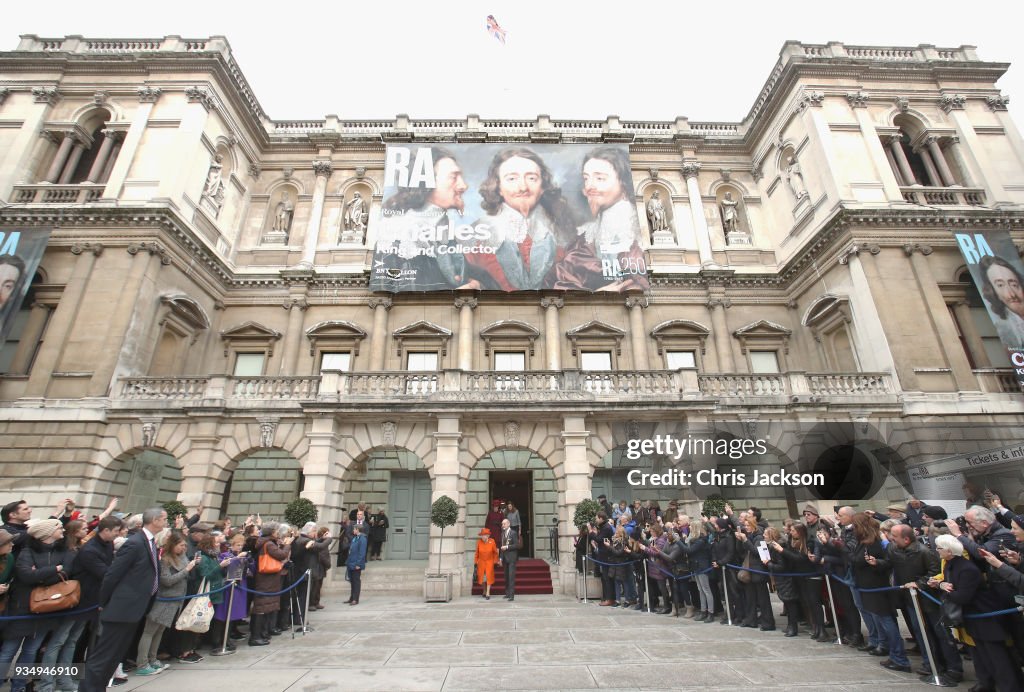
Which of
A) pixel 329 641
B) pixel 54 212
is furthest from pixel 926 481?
pixel 54 212

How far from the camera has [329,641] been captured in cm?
820

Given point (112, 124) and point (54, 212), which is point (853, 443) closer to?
point (54, 212)

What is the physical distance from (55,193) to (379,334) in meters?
13.1

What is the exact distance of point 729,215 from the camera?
23.8 meters

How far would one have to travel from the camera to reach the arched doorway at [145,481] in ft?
54.3

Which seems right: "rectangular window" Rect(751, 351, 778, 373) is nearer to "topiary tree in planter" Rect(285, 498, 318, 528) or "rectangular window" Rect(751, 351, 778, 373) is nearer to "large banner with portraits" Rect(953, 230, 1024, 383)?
"large banner with portraits" Rect(953, 230, 1024, 383)

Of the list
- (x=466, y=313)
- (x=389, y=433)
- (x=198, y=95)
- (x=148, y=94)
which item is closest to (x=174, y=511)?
(x=389, y=433)

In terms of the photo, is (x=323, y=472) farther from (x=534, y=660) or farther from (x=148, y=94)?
(x=148, y=94)

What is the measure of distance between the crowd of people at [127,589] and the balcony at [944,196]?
79.8 ft

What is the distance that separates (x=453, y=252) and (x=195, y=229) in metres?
10.2

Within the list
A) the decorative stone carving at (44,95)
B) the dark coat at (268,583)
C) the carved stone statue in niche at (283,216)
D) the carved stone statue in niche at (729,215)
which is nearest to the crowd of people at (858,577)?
the dark coat at (268,583)

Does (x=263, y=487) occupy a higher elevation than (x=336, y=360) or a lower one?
lower

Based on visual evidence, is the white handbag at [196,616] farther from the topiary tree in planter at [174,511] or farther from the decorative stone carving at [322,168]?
the decorative stone carving at [322,168]

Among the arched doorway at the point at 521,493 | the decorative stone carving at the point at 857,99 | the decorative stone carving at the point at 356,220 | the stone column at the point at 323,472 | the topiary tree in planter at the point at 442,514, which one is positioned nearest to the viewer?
the topiary tree in planter at the point at 442,514
